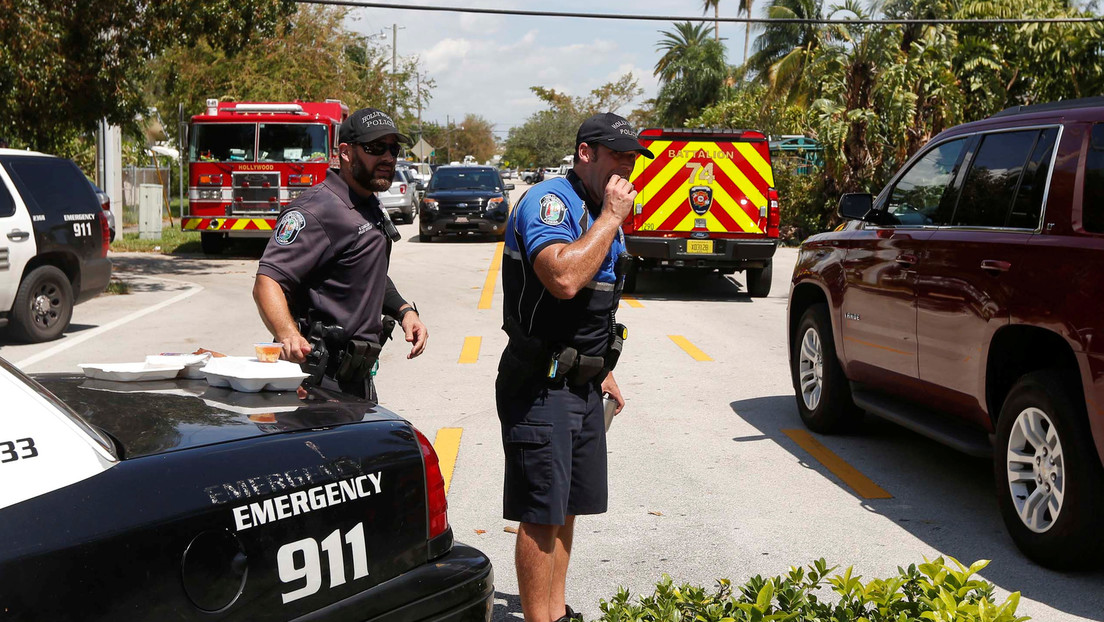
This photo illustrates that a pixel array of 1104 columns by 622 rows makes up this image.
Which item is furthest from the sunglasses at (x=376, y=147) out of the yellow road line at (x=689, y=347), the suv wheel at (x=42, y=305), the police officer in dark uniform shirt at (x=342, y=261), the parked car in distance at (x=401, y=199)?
the parked car in distance at (x=401, y=199)

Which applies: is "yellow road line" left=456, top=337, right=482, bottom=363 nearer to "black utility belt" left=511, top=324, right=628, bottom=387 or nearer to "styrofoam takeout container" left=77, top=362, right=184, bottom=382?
"black utility belt" left=511, top=324, right=628, bottom=387

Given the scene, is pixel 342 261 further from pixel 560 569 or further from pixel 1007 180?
pixel 1007 180

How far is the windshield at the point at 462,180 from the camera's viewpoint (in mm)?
26578

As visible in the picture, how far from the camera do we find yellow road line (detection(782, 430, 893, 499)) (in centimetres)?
589

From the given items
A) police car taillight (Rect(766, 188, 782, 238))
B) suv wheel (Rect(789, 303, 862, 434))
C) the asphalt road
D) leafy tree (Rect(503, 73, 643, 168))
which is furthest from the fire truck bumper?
leafy tree (Rect(503, 73, 643, 168))

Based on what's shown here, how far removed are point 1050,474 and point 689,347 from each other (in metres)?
6.46

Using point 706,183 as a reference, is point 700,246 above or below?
below

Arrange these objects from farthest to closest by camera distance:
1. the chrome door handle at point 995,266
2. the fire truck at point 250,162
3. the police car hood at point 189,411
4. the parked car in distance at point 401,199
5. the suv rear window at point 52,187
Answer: the parked car in distance at point 401,199 → the fire truck at point 250,162 → the suv rear window at point 52,187 → the chrome door handle at point 995,266 → the police car hood at point 189,411

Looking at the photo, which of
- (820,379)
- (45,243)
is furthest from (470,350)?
(820,379)

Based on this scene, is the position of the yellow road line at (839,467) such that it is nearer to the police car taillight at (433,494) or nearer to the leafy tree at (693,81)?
the police car taillight at (433,494)

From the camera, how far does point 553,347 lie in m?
3.61

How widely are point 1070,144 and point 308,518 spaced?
12.5 feet

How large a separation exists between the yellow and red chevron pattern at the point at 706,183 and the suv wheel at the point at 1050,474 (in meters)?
9.73

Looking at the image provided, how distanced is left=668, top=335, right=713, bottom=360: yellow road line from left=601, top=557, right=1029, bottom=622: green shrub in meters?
6.81
